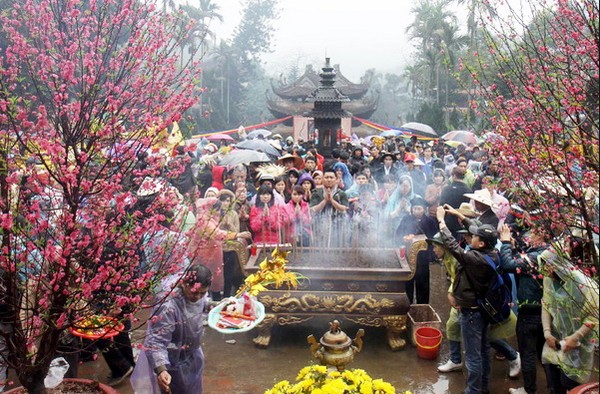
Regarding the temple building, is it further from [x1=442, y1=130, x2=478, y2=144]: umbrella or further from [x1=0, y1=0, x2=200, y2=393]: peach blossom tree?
[x1=0, y1=0, x2=200, y2=393]: peach blossom tree

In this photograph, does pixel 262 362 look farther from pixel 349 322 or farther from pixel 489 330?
pixel 489 330

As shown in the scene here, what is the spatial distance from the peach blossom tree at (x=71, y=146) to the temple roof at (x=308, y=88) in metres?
28.7

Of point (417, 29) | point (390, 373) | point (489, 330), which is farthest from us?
point (417, 29)

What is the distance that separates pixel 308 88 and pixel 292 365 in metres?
28.1

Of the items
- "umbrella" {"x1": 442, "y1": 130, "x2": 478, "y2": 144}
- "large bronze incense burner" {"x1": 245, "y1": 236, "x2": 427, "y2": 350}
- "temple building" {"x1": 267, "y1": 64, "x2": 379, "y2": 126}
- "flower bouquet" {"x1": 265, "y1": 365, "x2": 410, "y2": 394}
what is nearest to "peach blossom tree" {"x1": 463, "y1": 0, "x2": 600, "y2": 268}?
"flower bouquet" {"x1": 265, "y1": 365, "x2": 410, "y2": 394}

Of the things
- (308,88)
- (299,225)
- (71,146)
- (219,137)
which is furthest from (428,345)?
(308,88)

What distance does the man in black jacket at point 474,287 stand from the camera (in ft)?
14.5

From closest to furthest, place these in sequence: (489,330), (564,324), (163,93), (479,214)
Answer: (163,93), (564,324), (489,330), (479,214)

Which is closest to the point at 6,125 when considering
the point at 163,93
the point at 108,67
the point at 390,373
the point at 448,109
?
the point at 108,67

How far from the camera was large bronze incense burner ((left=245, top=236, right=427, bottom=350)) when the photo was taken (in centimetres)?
571

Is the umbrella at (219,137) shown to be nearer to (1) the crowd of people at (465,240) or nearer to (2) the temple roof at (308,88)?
(1) the crowd of people at (465,240)

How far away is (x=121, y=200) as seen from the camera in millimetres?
2801

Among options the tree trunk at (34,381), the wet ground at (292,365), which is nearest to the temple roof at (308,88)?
the wet ground at (292,365)

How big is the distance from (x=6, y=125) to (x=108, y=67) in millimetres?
614
